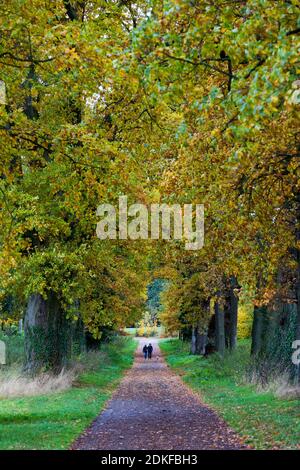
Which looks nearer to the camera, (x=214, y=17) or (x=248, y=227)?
(x=214, y=17)

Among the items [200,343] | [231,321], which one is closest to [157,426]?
[231,321]

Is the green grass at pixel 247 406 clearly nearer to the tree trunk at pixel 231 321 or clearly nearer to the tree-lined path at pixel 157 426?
the tree-lined path at pixel 157 426

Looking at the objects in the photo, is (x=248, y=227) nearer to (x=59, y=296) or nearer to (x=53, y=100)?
(x=53, y=100)

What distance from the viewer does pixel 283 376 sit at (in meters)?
18.6

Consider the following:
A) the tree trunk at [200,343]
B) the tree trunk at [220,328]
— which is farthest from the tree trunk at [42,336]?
the tree trunk at [200,343]

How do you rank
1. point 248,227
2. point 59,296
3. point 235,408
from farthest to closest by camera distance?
point 59,296
point 235,408
point 248,227

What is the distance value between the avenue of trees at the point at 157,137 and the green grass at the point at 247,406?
6.05 feet

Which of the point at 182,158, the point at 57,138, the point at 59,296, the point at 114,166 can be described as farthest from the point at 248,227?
the point at 59,296

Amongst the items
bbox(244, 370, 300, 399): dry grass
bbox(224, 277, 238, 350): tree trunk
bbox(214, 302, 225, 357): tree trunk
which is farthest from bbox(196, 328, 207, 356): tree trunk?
bbox(244, 370, 300, 399): dry grass

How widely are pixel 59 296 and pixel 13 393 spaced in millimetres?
3718

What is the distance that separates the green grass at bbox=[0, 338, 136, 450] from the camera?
11.2 metres

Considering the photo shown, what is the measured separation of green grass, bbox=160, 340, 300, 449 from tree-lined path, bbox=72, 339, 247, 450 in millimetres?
405

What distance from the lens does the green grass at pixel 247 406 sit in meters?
11.6

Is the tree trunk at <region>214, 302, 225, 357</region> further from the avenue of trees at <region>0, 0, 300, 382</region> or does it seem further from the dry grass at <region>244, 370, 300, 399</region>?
the dry grass at <region>244, 370, 300, 399</region>
